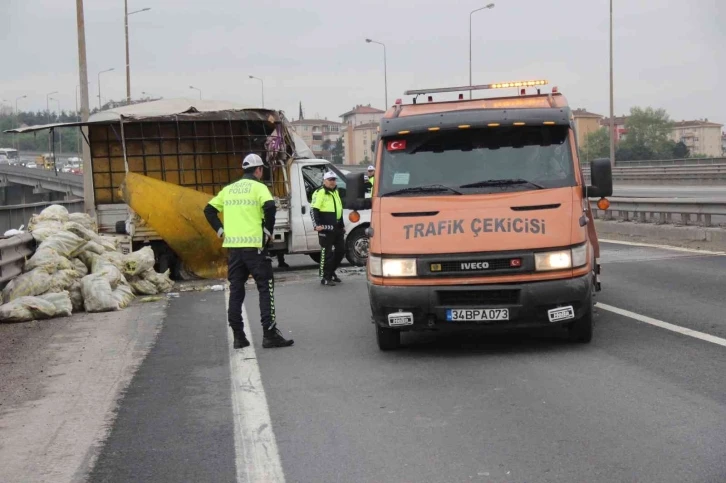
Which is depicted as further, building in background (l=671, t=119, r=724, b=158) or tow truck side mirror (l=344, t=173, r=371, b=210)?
building in background (l=671, t=119, r=724, b=158)

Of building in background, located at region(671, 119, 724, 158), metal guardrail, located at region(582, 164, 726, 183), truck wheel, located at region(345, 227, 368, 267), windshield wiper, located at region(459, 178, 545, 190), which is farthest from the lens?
building in background, located at region(671, 119, 724, 158)

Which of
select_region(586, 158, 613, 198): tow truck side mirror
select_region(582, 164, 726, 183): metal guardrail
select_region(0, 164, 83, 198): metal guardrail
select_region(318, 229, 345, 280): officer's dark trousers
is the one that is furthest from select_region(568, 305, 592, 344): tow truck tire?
select_region(0, 164, 83, 198): metal guardrail

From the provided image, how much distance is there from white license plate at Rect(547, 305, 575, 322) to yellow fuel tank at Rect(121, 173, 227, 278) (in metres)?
9.08

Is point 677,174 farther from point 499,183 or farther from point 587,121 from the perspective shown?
point 587,121

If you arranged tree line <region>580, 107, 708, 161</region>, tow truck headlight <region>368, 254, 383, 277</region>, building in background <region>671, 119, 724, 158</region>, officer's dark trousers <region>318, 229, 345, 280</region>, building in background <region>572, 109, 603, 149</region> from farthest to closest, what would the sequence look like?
building in background <region>671, 119, 724, 158</region>, building in background <region>572, 109, 603, 149</region>, tree line <region>580, 107, 708, 161</region>, officer's dark trousers <region>318, 229, 345, 280</region>, tow truck headlight <region>368, 254, 383, 277</region>

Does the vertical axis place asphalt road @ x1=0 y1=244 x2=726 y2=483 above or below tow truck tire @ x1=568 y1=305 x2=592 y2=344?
below

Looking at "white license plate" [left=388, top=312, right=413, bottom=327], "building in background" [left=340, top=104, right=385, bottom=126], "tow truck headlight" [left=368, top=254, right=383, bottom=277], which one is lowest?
"white license plate" [left=388, top=312, right=413, bottom=327]

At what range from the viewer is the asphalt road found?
5.23m

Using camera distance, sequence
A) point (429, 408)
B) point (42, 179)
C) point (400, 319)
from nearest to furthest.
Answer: point (429, 408) < point (400, 319) < point (42, 179)

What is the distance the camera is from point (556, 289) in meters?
8.00

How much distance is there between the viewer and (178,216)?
53.1 feet

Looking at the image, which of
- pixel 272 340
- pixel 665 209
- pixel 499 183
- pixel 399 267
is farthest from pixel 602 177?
pixel 665 209

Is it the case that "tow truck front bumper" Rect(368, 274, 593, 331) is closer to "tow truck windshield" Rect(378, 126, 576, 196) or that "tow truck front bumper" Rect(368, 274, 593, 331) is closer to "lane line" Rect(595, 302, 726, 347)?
"tow truck windshield" Rect(378, 126, 576, 196)

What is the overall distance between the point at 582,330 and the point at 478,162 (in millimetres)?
1756
